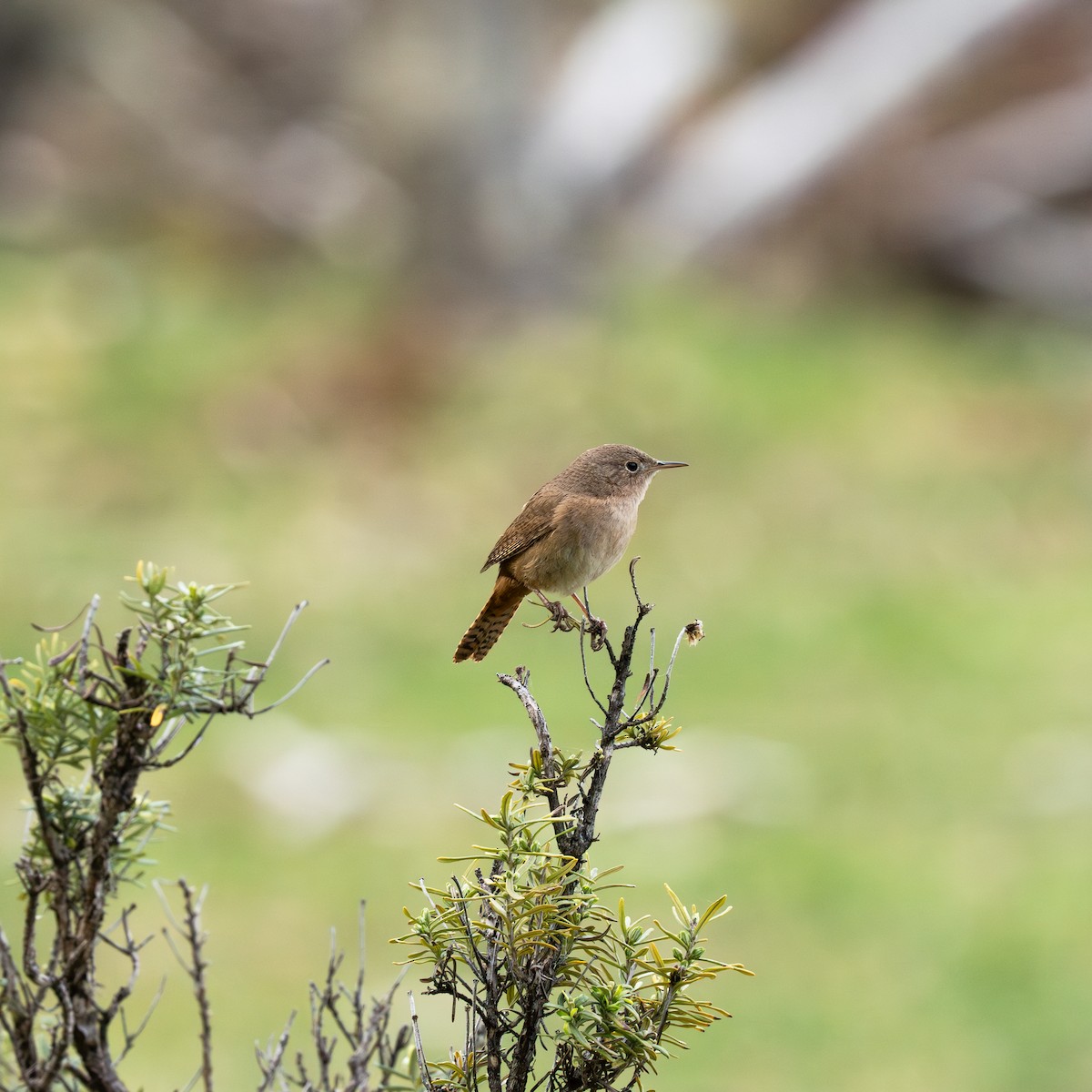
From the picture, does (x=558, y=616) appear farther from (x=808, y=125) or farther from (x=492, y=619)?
(x=808, y=125)

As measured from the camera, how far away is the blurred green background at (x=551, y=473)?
7926 millimetres

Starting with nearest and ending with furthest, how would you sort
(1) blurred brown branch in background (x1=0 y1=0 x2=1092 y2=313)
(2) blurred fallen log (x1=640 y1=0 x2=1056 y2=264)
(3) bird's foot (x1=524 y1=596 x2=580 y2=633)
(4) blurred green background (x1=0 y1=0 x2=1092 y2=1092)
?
(3) bird's foot (x1=524 y1=596 x2=580 y2=633), (4) blurred green background (x1=0 y1=0 x2=1092 y2=1092), (1) blurred brown branch in background (x1=0 y1=0 x2=1092 y2=313), (2) blurred fallen log (x1=640 y1=0 x2=1056 y2=264)

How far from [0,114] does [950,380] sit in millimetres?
11185

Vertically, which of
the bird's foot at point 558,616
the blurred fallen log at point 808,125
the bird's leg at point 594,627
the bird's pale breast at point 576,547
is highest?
the blurred fallen log at point 808,125

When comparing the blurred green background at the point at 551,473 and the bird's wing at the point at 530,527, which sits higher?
the blurred green background at the point at 551,473

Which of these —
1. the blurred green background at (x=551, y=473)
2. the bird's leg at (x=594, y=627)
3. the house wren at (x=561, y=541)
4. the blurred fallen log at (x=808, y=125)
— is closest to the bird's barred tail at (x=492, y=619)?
the house wren at (x=561, y=541)

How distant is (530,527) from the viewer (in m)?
2.71

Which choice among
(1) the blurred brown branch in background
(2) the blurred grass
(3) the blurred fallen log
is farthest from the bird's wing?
(3) the blurred fallen log

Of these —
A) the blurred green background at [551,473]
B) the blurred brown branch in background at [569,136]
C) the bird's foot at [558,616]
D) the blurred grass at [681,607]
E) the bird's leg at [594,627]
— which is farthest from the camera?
the blurred brown branch in background at [569,136]

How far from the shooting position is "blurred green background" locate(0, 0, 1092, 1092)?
7.93 m

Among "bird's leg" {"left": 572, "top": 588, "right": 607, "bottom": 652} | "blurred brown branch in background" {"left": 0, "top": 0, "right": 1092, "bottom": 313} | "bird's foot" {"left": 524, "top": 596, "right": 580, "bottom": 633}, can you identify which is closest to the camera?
"bird's leg" {"left": 572, "top": 588, "right": 607, "bottom": 652}

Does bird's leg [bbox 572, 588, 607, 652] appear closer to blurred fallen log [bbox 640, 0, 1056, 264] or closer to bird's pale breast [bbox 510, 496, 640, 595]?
bird's pale breast [bbox 510, 496, 640, 595]

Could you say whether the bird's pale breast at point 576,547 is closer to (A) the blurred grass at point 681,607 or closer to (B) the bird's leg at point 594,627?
(B) the bird's leg at point 594,627

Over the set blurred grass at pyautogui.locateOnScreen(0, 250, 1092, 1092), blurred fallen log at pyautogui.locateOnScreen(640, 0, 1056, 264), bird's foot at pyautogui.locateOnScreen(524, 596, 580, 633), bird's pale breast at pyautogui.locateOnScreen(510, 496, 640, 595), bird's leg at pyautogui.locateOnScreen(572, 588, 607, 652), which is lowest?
bird's leg at pyautogui.locateOnScreen(572, 588, 607, 652)
